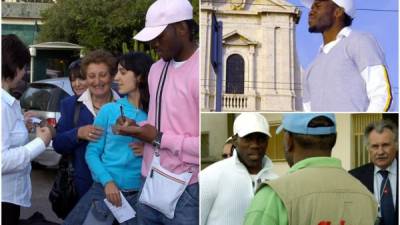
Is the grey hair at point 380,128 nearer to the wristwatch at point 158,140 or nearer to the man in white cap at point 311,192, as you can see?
the man in white cap at point 311,192

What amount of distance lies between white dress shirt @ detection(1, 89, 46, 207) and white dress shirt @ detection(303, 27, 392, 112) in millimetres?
1329

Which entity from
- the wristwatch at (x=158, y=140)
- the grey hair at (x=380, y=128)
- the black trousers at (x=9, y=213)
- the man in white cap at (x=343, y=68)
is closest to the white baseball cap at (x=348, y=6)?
the man in white cap at (x=343, y=68)

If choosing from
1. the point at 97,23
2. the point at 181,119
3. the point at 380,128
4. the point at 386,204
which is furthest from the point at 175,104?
the point at 386,204

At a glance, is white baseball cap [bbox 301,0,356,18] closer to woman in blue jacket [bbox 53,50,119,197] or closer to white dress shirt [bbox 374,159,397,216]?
white dress shirt [bbox 374,159,397,216]

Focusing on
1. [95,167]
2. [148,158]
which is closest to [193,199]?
[148,158]

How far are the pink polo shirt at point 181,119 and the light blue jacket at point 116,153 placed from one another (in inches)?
6.3

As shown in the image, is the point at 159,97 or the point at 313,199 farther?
the point at 159,97

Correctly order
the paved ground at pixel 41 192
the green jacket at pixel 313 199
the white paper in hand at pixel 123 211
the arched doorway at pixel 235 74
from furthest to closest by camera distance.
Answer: the paved ground at pixel 41 192 → the white paper in hand at pixel 123 211 → the arched doorway at pixel 235 74 → the green jacket at pixel 313 199

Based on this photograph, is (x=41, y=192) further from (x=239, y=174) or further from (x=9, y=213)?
(x=239, y=174)

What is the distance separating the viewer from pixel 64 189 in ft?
11.3

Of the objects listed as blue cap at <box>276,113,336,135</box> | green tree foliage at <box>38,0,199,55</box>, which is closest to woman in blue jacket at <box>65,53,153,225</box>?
green tree foliage at <box>38,0,199,55</box>

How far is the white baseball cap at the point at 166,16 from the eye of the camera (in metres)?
3.26

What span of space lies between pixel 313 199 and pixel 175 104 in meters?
0.91

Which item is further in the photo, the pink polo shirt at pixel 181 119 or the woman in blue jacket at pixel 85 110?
the woman in blue jacket at pixel 85 110
